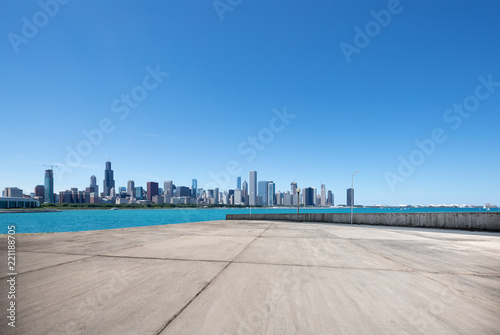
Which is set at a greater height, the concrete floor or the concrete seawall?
the concrete floor

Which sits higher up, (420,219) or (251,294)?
(251,294)

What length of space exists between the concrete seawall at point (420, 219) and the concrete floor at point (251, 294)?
45.7 ft

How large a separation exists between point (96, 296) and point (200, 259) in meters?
3.46

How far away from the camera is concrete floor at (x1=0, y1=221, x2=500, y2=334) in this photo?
134 inches

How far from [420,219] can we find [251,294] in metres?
23.5

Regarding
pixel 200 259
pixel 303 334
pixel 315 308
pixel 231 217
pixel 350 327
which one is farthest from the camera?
pixel 231 217

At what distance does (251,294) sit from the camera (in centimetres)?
461

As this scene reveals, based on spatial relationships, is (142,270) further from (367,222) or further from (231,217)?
(231,217)

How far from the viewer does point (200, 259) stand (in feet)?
24.7

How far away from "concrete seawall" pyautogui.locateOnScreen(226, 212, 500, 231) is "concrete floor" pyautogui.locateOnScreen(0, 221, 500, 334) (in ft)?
45.7

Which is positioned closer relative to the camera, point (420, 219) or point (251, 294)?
point (251, 294)

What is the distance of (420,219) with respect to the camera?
21.8 metres

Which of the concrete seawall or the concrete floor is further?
the concrete seawall

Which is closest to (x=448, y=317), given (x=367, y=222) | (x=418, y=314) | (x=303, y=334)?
(x=418, y=314)
